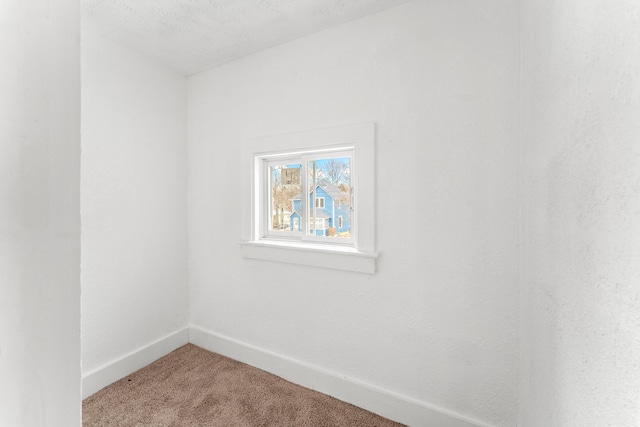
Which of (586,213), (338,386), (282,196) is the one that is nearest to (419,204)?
(586,213)

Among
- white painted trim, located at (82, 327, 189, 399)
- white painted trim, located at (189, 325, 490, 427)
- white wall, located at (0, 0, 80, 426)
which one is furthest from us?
white painted trim, located at (82, 327, 189, 399)

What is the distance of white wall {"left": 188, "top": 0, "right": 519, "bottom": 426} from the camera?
4.62 feet

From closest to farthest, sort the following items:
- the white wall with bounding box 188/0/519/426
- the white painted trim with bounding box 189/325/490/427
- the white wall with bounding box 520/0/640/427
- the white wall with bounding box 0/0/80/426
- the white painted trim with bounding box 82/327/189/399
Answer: the white wall with bounding box 0/0/80/426, the white wall with bounding box 520/0/640/427, the white wall with bounding box 188/0/519/426, the white painted trim with bounding box 189/325/490/427, the white painted trim with bounding box 82/327/189/399

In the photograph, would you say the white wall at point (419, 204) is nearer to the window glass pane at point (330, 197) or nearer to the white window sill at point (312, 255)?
the white window sill at point (312, 255)

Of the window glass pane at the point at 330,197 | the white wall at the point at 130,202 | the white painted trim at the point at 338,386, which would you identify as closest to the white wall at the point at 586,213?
the white painted trim at the point at 338,386

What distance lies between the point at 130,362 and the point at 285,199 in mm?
1663

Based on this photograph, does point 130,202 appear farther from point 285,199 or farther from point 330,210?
point 330,210

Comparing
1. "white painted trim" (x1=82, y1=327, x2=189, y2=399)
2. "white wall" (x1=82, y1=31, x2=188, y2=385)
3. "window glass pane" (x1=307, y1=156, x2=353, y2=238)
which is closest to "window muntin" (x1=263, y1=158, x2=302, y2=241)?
"window glass pane" (x1=307, y1=156, x2=353, y2=238)

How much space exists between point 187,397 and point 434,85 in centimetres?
243

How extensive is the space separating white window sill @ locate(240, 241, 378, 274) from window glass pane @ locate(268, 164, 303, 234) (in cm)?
17

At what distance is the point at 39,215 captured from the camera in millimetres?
372

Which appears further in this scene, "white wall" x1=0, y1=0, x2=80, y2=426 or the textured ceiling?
the textured ceiling

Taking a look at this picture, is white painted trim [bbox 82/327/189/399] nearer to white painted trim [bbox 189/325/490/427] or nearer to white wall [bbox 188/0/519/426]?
white painted trim [bbox 189/325/490/427]

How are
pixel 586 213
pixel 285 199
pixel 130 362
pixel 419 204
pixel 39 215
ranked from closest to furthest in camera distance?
pixel 39 215
pixel 586 213
pixel 419 204
pixel 130 362
pixel 285 199
